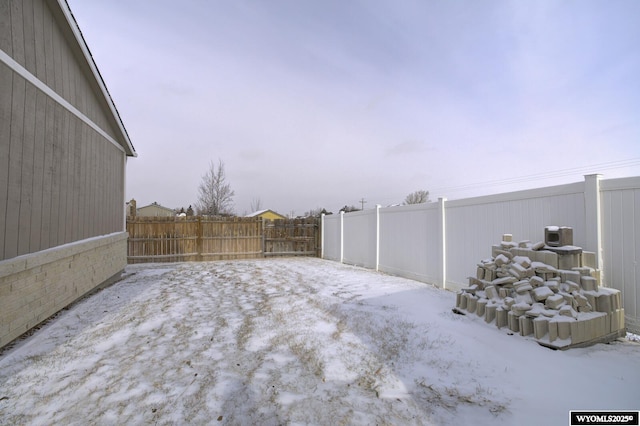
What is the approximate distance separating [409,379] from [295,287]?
4.35m

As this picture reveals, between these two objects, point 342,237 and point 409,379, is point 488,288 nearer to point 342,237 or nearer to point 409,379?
point 409,379

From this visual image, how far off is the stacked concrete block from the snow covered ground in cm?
18

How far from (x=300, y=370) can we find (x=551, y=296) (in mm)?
3079

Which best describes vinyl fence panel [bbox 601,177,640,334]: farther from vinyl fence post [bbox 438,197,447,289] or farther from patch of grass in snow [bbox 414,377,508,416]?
vinyl fence post [bbox 438,197,447,289]

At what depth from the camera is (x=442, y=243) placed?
6512mm

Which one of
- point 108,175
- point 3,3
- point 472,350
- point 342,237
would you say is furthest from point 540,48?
point 108,175

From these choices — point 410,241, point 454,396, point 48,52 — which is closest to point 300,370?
point 454,396

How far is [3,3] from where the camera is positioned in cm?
346

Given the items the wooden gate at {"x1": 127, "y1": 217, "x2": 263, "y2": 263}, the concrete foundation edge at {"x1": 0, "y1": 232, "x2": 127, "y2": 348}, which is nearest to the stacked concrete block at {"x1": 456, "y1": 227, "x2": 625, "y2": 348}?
the concrete foundation edge at {"x1": 0, "y1": 232, "x2": 127, "y2": 348}

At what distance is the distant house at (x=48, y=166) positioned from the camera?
3.50 meters

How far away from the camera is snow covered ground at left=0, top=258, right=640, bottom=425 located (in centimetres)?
220

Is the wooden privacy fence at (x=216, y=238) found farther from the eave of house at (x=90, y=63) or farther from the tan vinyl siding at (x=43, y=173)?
the tan vinyl siding at (x=43, y=173)

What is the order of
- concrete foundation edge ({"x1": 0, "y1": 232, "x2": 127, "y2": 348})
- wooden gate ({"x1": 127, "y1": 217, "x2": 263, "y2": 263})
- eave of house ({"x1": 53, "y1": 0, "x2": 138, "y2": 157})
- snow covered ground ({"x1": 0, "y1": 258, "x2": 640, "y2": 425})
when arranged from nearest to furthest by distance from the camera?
snow covered ground ({"x1": 0, "y1": 258, "x2": 640, "y2": 425})
concrete foundation edge ({"x1": 0, "y1": 232, "x2": 127, "y2": 348})
eave of house ({"x1": 53, "y1": 0, "x2": 138, "y2": 157})
wooden gate ({"x1": 127, "y1": 217, "x2": 263, "y2": 263})

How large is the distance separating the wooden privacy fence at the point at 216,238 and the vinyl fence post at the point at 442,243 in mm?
7876
